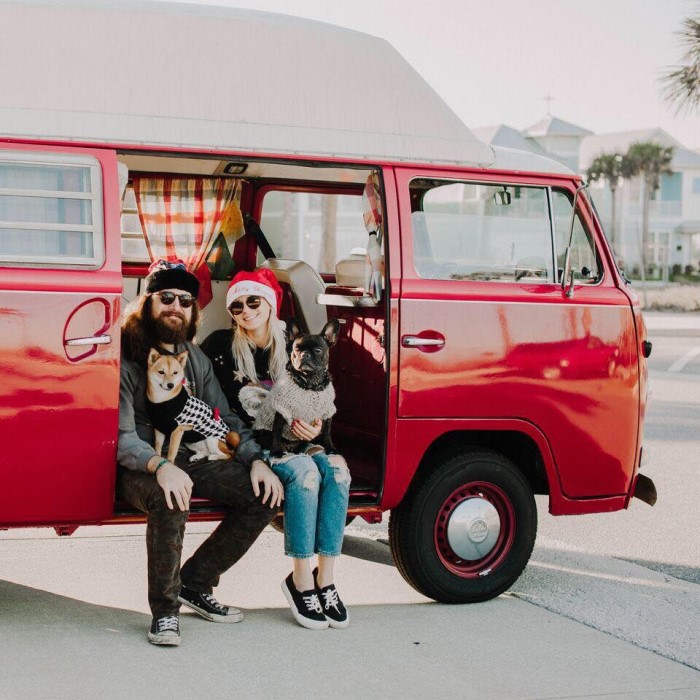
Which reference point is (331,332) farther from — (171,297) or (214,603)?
(214,603)

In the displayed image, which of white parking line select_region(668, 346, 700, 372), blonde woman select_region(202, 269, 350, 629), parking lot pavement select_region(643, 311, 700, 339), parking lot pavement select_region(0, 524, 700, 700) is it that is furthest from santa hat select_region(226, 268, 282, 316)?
parking lot pavement select_region(643, 311, 700, 339)

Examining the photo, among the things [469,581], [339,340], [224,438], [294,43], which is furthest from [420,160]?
[469,581]

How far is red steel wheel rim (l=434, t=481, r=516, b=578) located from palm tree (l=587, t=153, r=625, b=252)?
5264 cm

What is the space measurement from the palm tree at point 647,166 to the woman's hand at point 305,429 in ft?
170

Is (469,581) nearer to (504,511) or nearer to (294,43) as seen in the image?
(504,511)

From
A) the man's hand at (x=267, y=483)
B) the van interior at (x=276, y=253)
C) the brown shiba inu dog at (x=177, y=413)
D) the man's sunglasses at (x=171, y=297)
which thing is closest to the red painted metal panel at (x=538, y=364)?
the van interior at (x=276, y=253)

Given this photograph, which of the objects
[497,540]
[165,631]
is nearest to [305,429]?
[165,631]

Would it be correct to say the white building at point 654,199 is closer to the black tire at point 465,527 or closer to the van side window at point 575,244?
the van side window at point 575,244

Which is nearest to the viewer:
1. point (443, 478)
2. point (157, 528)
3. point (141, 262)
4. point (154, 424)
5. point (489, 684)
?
point (489, 684)

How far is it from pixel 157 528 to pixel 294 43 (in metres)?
2.28

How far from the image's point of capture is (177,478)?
5.00 m

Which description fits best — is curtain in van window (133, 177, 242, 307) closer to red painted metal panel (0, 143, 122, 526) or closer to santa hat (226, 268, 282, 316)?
santa hat (226, 268, 282, 316)

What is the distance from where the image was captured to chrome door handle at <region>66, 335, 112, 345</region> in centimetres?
495

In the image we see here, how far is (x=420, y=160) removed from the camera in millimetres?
5652
